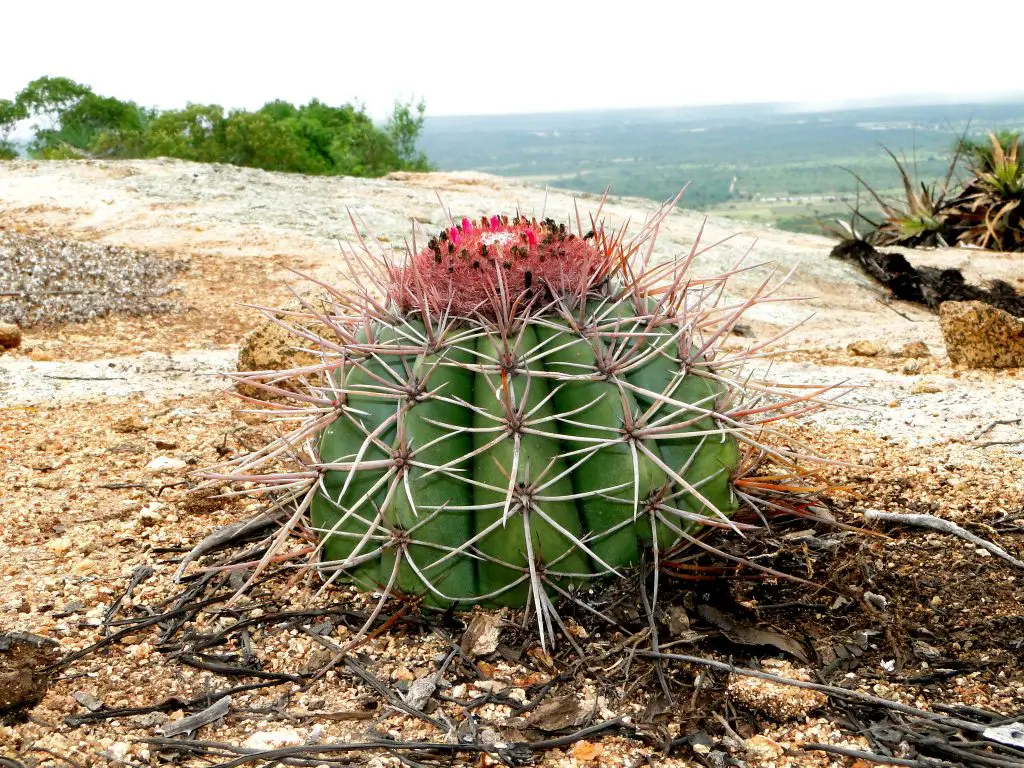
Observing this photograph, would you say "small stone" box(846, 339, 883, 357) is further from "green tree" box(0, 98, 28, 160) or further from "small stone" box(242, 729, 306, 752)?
"green tree" box(0, 98, 28, 160)

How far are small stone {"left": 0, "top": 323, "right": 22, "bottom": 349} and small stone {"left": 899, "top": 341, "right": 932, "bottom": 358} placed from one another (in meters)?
7.83

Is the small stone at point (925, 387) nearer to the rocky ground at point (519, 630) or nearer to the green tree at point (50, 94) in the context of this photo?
the rocky ground at point (519, 630)

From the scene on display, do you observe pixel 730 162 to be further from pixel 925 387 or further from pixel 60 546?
pixel 60 546

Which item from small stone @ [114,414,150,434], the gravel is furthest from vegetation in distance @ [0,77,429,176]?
small stone @ [114,414,150,434]

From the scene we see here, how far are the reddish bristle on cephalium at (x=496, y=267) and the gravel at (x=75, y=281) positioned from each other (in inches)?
306

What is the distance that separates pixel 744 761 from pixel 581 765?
0.47 meters

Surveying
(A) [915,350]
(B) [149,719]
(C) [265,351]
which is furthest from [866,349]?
(B) [149,719]

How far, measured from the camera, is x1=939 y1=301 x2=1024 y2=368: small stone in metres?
6.99

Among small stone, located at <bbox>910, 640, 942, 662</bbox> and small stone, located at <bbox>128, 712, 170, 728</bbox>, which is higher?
small stone, located at <bbox>128, 712, 170, 728</bbox>

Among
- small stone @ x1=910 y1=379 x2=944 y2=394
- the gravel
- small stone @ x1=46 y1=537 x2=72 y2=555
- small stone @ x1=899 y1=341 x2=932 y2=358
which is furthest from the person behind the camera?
the gravel

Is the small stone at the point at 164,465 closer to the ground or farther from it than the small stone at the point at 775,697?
farther from it

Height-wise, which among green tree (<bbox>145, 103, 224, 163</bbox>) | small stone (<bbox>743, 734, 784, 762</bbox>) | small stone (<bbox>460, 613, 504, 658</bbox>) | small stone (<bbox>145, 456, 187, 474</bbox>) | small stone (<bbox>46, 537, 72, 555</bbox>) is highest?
green tree (<bbox>145, 103, 224, 163</bbox>)

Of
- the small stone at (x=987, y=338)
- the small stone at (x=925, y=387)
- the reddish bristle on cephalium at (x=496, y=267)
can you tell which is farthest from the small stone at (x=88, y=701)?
the small stone at (x=987, y=338)

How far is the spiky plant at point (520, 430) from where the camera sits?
3.15m
